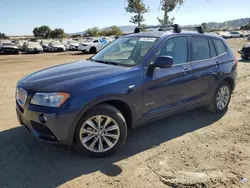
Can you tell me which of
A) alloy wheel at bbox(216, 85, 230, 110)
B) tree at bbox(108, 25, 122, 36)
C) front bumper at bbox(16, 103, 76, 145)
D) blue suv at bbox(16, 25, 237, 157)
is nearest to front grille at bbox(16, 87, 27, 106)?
blue suv at bbox(16, 25, 237, 157)

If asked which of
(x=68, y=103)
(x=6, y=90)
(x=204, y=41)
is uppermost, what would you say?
(x=204, y=41)

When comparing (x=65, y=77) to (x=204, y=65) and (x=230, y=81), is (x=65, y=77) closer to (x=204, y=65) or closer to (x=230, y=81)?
(x=204, y=65)

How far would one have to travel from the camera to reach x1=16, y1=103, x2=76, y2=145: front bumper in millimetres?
3008

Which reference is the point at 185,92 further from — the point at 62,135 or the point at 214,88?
the point at 62,135

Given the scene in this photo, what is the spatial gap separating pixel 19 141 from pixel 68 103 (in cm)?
145

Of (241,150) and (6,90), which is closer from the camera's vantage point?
(241,150)

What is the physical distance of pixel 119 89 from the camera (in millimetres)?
3354

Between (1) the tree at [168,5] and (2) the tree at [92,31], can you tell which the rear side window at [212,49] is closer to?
(1) the tree at [168,5]

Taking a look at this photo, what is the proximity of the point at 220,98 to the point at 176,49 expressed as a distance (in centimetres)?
168

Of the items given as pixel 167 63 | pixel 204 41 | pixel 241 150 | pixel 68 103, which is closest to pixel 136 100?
pixel 167 63

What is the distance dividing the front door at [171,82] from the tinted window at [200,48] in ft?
0.72

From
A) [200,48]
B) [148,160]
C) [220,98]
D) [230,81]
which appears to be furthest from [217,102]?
[148,160]

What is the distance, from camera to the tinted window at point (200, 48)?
445 cm

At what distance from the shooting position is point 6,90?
729 cm
